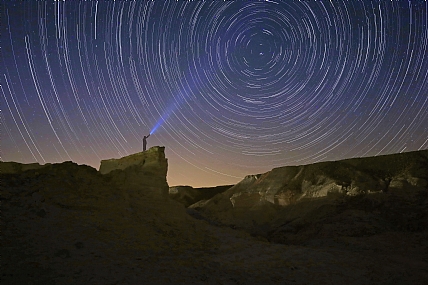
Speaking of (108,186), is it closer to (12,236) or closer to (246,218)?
(12,236)

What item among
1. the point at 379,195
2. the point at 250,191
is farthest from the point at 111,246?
the point at 250,191

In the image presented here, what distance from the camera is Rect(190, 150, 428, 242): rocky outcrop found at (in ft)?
92.4

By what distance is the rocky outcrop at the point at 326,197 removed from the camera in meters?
28.2

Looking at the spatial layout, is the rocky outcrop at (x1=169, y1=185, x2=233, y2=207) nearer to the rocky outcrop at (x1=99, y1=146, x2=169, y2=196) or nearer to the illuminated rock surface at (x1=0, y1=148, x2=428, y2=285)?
the illuminated rock surface at (x1=0, y1=148, x2=428, y2=285)

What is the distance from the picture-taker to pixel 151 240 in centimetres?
1545

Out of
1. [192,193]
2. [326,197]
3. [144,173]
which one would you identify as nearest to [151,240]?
[144,173]


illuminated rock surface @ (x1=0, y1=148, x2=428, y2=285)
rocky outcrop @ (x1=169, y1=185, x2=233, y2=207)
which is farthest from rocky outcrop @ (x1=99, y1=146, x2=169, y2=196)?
rocky outcrop @ (x1=169, y1=185, x2=233, y2=207)

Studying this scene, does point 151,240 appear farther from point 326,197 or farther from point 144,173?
point 326,197

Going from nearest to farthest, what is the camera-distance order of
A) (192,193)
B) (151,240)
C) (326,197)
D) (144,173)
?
(151,240), (144,173), (326,197), (192,193)

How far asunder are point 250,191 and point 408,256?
79.3 feet

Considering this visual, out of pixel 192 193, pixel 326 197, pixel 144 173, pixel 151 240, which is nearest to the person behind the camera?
pixel 151 240

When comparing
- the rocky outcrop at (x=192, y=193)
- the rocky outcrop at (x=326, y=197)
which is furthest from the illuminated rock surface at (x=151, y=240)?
the rocky outcrop at (x=192, y=193)

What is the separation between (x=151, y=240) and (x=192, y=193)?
4358cm

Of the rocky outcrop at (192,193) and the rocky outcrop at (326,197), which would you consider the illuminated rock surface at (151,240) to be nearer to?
the rocky outcrop at (326,197)
